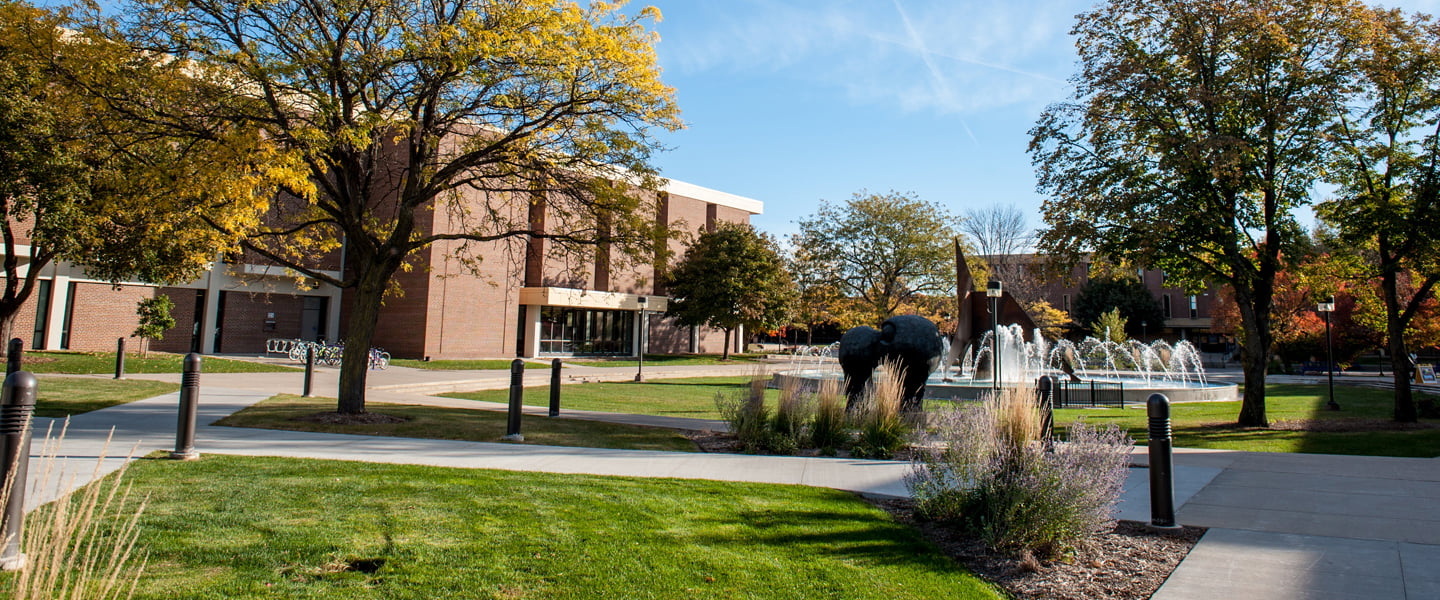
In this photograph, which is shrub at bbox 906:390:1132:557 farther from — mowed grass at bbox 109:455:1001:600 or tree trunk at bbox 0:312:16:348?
tree trunk at bbox 0:312:16:348

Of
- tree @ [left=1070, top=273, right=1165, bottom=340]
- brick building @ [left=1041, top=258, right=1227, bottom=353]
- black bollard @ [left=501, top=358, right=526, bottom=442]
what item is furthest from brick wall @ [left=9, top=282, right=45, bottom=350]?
brick building @ [left=1041, top=258, right=1227, bottom=353]

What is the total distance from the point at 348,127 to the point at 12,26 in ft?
Answer: 26.3

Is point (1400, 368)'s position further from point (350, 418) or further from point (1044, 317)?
point (1044, 317)

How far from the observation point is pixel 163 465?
723 centimetres

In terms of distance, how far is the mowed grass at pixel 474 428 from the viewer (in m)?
10.4

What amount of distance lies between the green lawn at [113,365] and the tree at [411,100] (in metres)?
10.9

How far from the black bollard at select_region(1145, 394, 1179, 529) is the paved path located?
34cm

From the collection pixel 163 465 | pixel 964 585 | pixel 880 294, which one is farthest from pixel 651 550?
pixel 880 294

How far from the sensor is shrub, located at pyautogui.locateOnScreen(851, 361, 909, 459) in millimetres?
9633

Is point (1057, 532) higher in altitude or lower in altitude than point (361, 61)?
lower

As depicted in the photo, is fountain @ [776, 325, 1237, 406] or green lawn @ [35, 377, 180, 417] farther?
fountain @ [776, 325, 1237, 406]

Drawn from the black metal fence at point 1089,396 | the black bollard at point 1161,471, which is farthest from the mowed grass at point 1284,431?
the black bollard at point 1161,471

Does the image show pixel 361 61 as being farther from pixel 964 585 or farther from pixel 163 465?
pixel 964 585

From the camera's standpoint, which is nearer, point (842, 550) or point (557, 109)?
point (842, 550)
